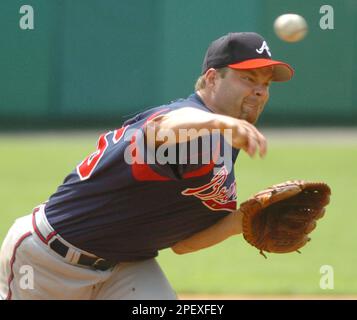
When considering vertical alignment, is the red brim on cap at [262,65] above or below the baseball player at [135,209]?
above

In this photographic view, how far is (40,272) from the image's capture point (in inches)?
Answer: 152

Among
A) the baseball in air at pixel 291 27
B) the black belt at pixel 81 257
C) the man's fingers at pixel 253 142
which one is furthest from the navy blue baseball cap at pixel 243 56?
the baseball in air at pixel 291 27

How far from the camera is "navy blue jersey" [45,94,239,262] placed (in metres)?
3.62

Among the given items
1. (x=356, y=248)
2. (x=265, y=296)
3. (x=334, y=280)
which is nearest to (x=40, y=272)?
(x=265, y=296)

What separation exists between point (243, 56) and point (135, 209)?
31.3 inches

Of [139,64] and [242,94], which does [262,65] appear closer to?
[242,94]

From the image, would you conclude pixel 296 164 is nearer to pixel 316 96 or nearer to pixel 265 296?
pixel 316 96

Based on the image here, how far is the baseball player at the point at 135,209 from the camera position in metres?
3.66

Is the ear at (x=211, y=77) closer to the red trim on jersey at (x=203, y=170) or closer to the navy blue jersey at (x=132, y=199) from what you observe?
the navy blue jersey at (x=132, y=199)

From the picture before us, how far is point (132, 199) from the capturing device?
12.1ft
